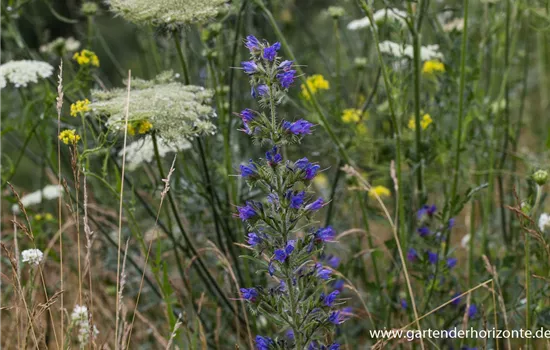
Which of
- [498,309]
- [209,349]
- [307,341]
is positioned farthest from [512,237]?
[307,341]

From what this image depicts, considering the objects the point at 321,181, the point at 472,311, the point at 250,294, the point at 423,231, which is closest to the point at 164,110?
the point at 250,294

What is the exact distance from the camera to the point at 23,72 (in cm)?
323

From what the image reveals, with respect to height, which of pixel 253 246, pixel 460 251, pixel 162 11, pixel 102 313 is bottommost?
pixel 460 251

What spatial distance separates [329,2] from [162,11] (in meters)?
7.75

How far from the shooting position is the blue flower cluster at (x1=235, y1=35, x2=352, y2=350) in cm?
220

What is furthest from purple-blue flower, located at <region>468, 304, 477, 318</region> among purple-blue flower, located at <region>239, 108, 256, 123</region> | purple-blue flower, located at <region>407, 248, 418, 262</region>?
purple-blue flower, located at <region>239, 108, 256, 123</region>

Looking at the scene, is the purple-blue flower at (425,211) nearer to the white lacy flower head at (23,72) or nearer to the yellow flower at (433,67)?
the yellow flower at (433,67)

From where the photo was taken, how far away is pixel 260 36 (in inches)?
184

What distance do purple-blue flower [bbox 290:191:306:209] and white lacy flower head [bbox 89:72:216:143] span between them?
2.21 feet

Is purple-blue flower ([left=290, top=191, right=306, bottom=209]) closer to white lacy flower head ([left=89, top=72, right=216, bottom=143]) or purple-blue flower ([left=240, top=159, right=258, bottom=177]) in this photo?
purple-blue flower ([left=240, top=159, right=258, bottom=177])

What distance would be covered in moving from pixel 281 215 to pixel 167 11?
43.9 inches

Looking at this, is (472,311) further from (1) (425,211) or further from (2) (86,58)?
(2) (86,58)

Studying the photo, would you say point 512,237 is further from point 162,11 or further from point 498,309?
point 162,11

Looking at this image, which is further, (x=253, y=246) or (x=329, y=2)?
(x=329, y=2)
